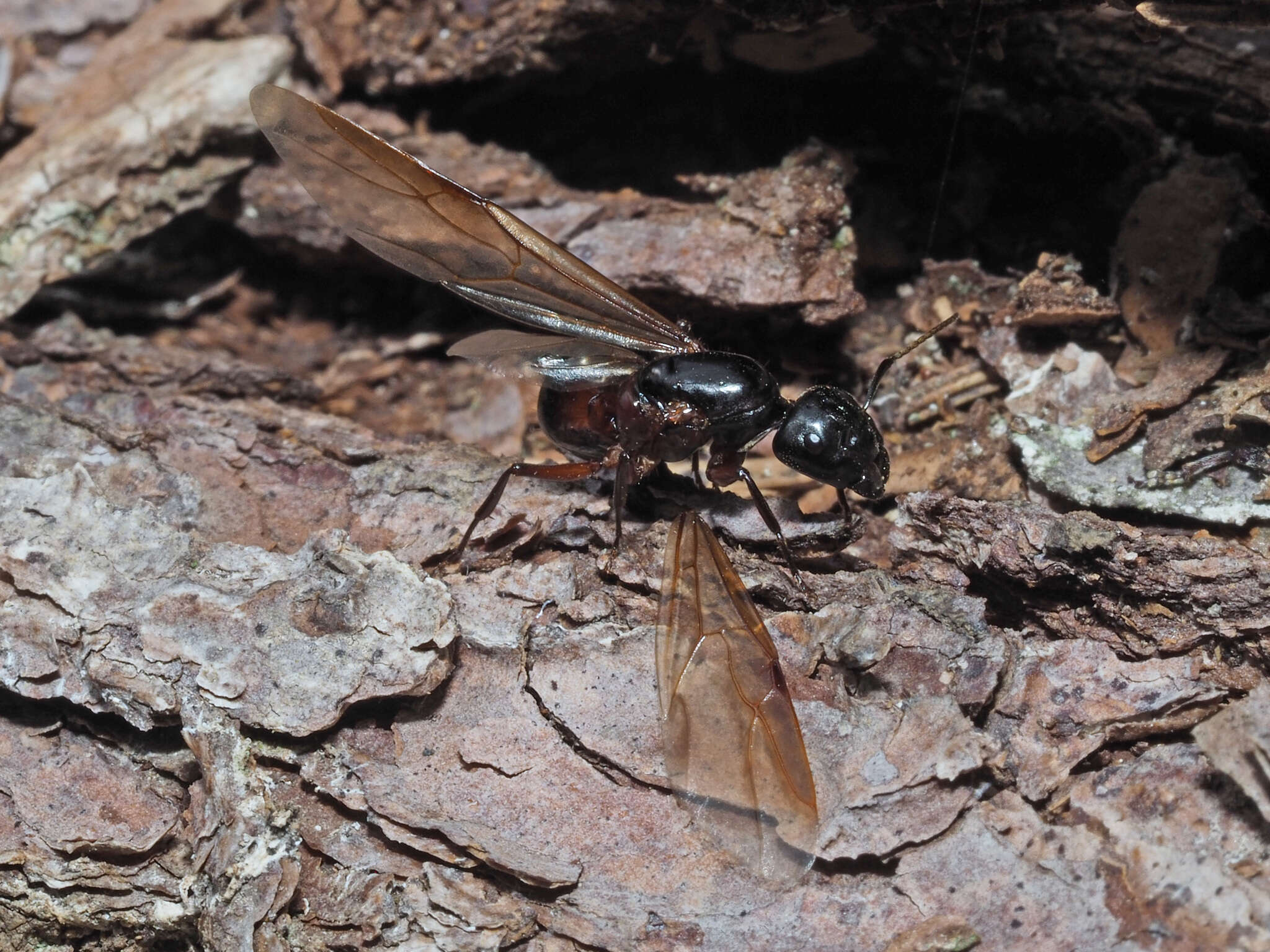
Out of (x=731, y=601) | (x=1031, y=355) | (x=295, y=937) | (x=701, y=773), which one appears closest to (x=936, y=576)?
(x=731, y=601)

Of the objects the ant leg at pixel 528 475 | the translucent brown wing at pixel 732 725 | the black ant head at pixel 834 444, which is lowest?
the translucent brown wing at pixel 732 725

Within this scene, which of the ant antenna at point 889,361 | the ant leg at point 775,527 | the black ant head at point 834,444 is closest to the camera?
the ant leg at point 775,527

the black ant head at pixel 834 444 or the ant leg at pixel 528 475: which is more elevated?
the black ant head at pixel 834 444

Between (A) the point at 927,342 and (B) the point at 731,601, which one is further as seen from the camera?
(A) the point at 927,342

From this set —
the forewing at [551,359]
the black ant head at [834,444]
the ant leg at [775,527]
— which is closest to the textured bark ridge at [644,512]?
the ant leg at [775,527]

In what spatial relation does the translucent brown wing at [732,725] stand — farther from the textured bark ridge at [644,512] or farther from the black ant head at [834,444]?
the black ant head at [834,444]

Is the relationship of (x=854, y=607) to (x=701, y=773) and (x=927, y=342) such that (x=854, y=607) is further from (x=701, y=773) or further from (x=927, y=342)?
(x=927, y=342)

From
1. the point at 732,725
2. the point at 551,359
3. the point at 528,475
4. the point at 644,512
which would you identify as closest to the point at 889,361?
the point at 644,512
